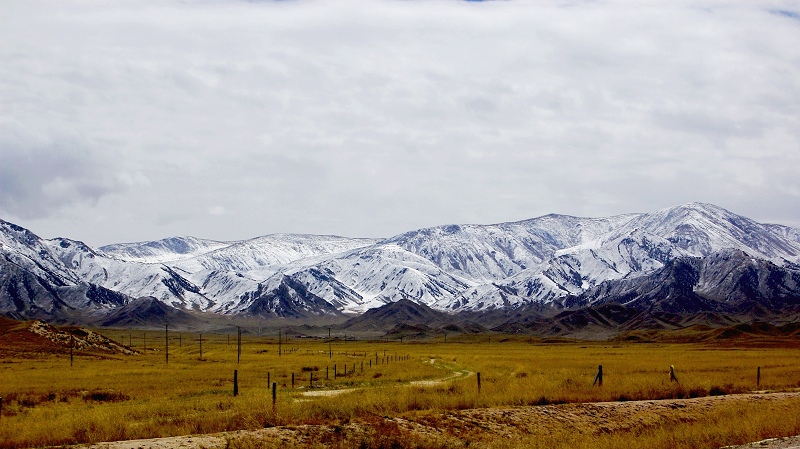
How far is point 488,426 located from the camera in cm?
2619

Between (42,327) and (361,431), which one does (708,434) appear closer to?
(361,431)

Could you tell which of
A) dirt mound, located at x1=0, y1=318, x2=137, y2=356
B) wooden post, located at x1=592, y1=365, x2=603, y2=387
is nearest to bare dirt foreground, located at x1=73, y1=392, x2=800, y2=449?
wooden post, located at x1=592, y1=365, x2=603, y2=387

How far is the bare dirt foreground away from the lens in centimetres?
2212

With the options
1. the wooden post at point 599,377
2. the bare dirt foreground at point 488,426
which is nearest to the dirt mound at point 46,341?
the wooden post at point 599,377

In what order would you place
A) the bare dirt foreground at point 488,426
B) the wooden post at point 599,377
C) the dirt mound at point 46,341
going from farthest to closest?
the dirt mound at point 46,341 → the wooden post at point 599,377 → the bare dirt foreground at point 488,426

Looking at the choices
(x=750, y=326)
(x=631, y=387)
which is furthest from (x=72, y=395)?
(x=750, y=326)

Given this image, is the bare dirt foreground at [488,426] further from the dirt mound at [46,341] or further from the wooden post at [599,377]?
the dirt mound at [46,341]

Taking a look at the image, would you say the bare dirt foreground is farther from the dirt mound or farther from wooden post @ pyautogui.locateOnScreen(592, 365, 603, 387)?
the dirt mound

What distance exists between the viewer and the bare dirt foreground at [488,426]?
A: 2212cm

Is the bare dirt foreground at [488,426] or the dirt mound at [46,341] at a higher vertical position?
the bare dirt foreground at [488,426]

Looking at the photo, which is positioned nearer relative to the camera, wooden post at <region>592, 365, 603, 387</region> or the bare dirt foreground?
the bare dirt foreground

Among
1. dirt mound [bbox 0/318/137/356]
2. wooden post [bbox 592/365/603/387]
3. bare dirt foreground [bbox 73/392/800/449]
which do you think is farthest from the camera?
dirt mound [bbox 0/318/137/356]

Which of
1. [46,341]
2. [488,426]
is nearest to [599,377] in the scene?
[488,426]

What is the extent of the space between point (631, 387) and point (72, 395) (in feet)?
105
